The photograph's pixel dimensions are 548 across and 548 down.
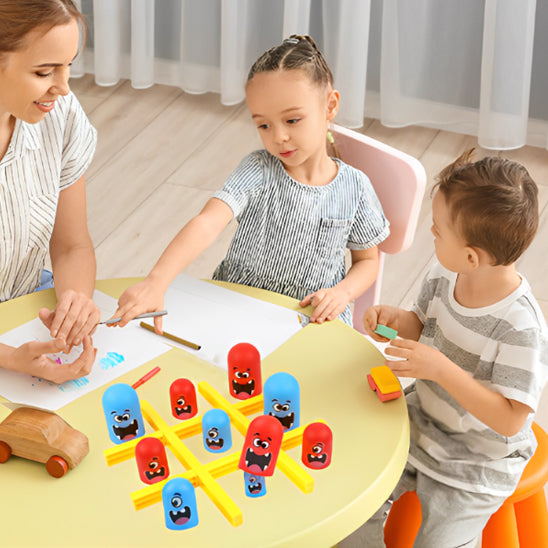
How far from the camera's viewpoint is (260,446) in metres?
0.98

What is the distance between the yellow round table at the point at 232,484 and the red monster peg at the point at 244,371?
0.11 feet

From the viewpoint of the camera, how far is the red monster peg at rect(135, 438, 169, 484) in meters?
0.98

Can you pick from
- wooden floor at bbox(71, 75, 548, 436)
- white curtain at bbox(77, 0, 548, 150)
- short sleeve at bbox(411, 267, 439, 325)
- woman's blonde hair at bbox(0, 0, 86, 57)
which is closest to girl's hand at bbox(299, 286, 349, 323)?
short sleeve at bbox(411, 267, 439, 325)

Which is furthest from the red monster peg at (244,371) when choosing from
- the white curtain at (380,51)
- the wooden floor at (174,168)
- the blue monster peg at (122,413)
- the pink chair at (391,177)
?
the white curtain at (380,51)

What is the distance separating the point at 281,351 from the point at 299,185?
416 millimetres

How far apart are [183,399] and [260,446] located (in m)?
0.16

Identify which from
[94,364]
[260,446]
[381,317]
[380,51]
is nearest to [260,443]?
[260,446]

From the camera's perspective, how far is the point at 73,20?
1307 millimetres

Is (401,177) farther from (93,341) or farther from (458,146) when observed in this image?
(458,146)

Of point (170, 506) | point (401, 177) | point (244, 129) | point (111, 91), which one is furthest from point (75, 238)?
point (111, 91)

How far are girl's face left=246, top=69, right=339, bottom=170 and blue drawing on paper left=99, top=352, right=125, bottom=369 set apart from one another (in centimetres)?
48

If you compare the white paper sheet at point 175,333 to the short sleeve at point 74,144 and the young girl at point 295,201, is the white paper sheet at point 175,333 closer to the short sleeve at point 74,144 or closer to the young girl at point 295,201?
the young girl at point 295,201

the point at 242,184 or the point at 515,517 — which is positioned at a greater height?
the point at 242,184

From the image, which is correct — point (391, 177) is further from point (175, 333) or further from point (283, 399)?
point (283, 399)
